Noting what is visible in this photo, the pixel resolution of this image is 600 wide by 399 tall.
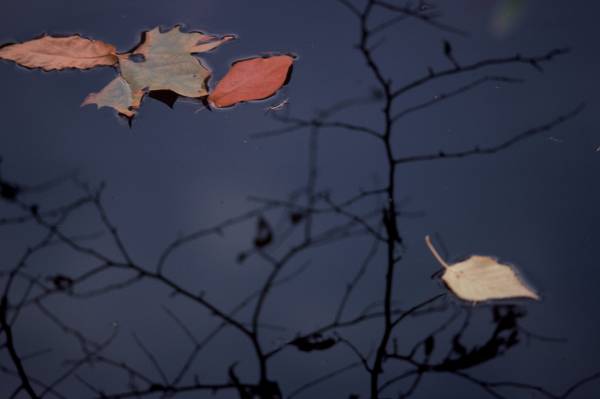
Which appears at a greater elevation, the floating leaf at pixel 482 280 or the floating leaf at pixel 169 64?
the floating leaf at pixel 169 64

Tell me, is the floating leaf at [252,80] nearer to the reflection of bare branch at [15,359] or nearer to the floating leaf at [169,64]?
the floating leaf at [169,64]

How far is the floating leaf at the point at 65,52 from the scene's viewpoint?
3.56 feet

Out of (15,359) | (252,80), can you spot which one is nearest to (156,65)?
(252,80)

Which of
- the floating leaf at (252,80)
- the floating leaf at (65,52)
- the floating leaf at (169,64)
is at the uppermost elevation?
the floating leaf at (65,52)

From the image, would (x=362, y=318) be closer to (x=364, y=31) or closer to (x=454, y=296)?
(x=454, y=296)

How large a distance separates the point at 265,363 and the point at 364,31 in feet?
1.96

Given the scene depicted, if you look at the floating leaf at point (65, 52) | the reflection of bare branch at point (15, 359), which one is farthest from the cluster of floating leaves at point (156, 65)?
the reflection of bare branch at point (15, 359)

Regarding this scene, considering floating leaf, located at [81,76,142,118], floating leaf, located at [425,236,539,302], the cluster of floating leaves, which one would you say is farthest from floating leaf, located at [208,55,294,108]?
floating leaf, located at [425,236,539,302]

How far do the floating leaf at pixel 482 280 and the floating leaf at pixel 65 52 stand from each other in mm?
773

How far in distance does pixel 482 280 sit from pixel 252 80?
0.62m

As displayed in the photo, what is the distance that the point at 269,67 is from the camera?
3.65 feet

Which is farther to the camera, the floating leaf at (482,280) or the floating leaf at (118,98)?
the floating leaf at (118,98)

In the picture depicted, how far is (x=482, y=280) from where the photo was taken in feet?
3.27

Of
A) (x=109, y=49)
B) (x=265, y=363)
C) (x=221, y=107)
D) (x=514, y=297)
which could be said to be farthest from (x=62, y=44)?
(x=514, y=297)
